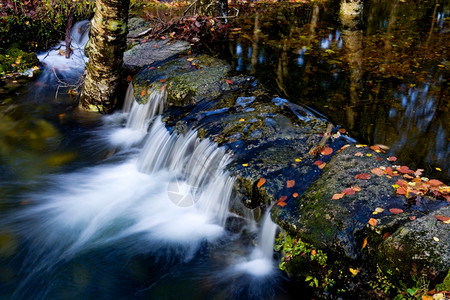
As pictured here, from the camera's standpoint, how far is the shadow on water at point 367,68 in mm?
5734

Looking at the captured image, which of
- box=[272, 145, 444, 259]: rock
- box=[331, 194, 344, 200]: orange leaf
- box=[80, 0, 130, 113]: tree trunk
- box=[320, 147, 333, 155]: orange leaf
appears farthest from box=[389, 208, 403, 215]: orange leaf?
box=[80, 0, 130, 113]: tree trunk

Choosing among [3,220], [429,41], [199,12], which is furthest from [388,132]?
[199,12]

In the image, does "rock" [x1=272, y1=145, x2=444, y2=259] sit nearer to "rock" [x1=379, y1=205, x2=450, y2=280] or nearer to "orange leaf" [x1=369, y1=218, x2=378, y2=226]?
"orange leaf" [x1=369, y1=218, x2=378, y2=226]

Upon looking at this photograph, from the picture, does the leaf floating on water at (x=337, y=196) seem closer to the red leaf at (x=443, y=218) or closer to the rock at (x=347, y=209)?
the rock at (x=347, y=209)

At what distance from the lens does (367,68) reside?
310 inches

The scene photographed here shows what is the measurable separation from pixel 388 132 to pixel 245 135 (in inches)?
92.2

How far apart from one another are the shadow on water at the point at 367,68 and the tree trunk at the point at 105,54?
8.71ft

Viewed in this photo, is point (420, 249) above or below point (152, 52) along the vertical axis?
below

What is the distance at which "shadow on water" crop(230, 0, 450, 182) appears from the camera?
5734 millimetres

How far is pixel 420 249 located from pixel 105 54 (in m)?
6.23

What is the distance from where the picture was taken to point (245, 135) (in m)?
→ 5.46

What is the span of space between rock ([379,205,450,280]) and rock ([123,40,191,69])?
22.0 ft

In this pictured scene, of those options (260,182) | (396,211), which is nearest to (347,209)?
(396,211)

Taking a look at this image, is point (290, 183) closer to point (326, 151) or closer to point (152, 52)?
point (326, 151)
